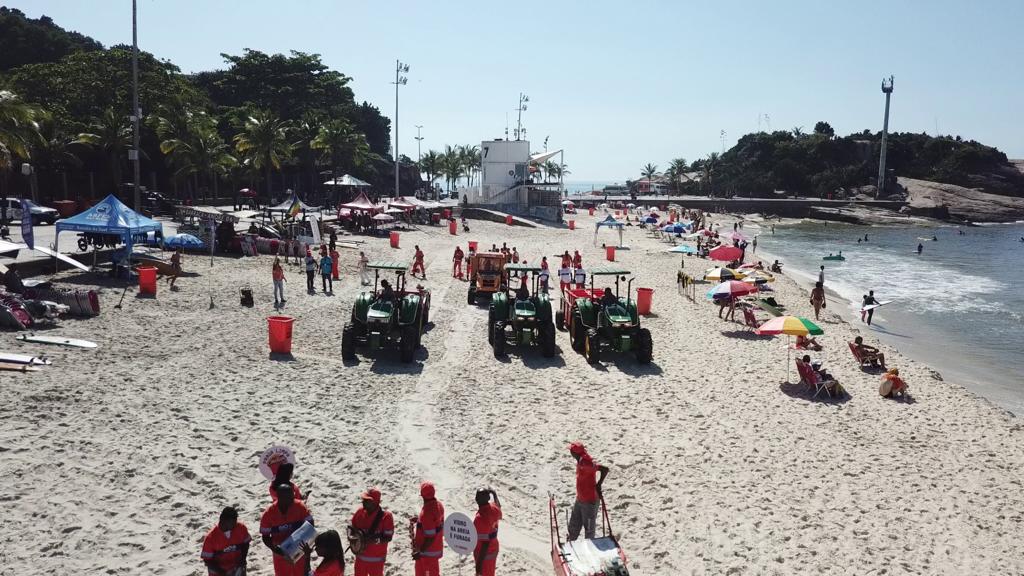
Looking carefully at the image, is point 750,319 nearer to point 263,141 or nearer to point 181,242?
point 181,242

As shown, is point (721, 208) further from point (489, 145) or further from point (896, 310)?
point (896, 310)

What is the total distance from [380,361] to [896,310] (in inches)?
809

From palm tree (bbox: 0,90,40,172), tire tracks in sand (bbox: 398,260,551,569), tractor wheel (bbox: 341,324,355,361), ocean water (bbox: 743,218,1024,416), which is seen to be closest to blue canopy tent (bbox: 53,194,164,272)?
palm tree (bbox: 0,90,40,172)

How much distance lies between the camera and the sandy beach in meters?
7.20

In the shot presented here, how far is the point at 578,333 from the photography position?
15.0 m

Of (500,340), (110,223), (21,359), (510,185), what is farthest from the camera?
(510,185)

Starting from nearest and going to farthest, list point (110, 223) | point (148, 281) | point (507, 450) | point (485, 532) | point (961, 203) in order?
point (485, 532), point (507, 450), point (148, 281), point (110, 223), point (961, 203)

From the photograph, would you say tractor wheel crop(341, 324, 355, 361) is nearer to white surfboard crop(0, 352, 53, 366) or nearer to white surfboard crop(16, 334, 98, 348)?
white surfboard crop(16, 334, 98, 348)

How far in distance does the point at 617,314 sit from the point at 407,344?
435cm


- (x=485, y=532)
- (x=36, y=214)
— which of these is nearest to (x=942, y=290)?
(x=485, y=532)

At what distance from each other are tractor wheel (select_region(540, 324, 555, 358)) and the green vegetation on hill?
19784 millimetres

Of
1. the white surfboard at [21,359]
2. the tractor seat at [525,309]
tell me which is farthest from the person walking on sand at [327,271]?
the white surfboard at [21,359]

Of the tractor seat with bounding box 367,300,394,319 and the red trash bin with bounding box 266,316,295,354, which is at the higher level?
the tractor seat with bounding box 367,300,394,319

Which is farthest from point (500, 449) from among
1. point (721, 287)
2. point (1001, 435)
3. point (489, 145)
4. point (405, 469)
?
point (489, 145)
